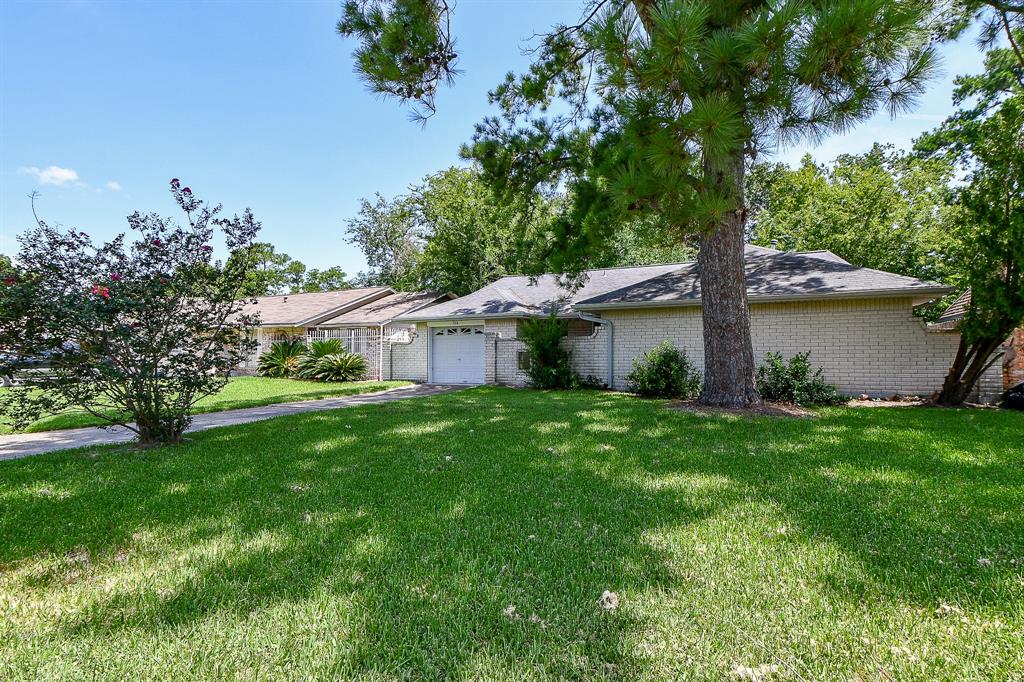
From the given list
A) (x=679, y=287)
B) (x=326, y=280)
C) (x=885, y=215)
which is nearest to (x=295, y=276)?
(x=326, y=280)

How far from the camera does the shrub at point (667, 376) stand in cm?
1108

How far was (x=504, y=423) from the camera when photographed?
7340 mm

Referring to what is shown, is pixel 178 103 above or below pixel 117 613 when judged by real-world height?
above

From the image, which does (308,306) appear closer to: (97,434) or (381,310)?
(381,310)

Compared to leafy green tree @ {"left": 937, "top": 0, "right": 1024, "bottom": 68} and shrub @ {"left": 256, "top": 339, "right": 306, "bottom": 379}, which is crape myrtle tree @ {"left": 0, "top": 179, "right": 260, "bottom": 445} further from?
shrub @ {"left": 256, "top": 339, "right": 306, "bottom": 379}

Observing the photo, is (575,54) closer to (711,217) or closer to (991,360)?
(711,217)

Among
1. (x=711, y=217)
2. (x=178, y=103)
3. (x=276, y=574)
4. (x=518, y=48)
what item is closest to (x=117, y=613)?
(x=276, y=574)

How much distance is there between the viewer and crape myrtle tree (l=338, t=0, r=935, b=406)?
4.96 meters

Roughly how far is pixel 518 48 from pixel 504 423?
741cm

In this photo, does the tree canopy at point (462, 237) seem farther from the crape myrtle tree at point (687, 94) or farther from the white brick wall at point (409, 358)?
the white brick wall at point (409, 358)

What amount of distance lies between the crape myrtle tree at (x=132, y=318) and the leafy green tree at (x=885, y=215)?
1858 cm

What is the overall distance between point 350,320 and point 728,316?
16026 mm

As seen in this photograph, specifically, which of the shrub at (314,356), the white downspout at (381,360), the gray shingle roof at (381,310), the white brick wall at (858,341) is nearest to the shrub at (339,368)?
the shrub at (314,356)

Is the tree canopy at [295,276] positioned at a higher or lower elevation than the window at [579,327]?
higher
